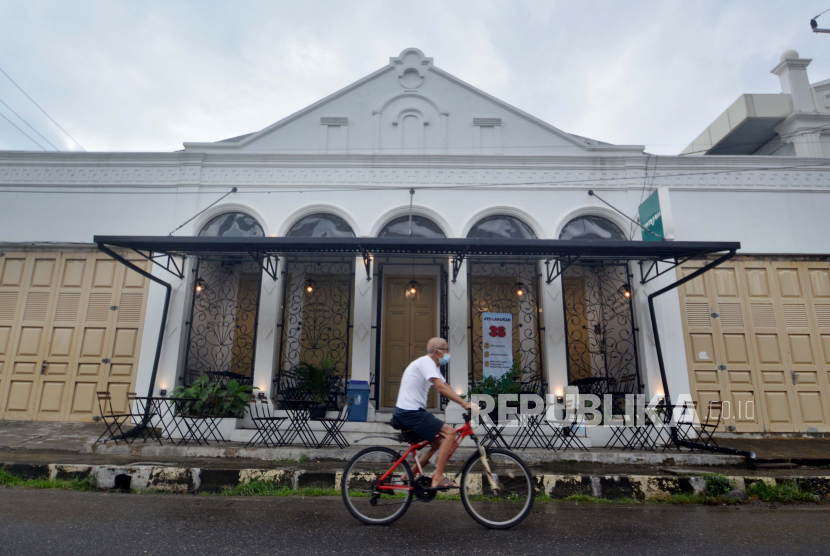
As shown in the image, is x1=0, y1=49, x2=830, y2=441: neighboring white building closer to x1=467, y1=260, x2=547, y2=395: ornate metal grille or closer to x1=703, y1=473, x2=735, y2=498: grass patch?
x1=467, y1=260, x2=547, y2=395: ornate metal grille

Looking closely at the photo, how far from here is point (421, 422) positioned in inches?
165

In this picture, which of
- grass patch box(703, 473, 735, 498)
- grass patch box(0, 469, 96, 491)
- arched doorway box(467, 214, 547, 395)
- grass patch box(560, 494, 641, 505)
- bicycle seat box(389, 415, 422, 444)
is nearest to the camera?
bicycle seat box(389, 415, 422, 444)

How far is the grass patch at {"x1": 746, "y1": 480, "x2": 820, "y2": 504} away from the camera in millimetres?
5320

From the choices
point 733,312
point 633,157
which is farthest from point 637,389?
point 633,157

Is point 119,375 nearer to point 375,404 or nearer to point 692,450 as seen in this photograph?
point 375,404

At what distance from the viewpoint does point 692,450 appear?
7238 mm

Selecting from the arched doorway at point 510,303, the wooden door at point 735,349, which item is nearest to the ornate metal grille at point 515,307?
the arched doorway at point 510,303

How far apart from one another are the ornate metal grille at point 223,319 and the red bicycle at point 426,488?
19.0 feet

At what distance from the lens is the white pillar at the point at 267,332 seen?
876 cm

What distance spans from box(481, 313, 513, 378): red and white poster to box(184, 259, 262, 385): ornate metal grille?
4.48 meters

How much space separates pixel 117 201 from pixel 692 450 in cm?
1091

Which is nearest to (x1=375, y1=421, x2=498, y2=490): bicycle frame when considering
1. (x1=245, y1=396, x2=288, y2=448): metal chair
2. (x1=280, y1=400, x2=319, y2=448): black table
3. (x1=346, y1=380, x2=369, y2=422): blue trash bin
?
(x1=280, y1=400, x2=319, y2=448): black table

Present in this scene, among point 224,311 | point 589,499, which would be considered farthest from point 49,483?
point 589,499

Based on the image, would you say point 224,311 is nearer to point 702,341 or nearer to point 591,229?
point 591,229
